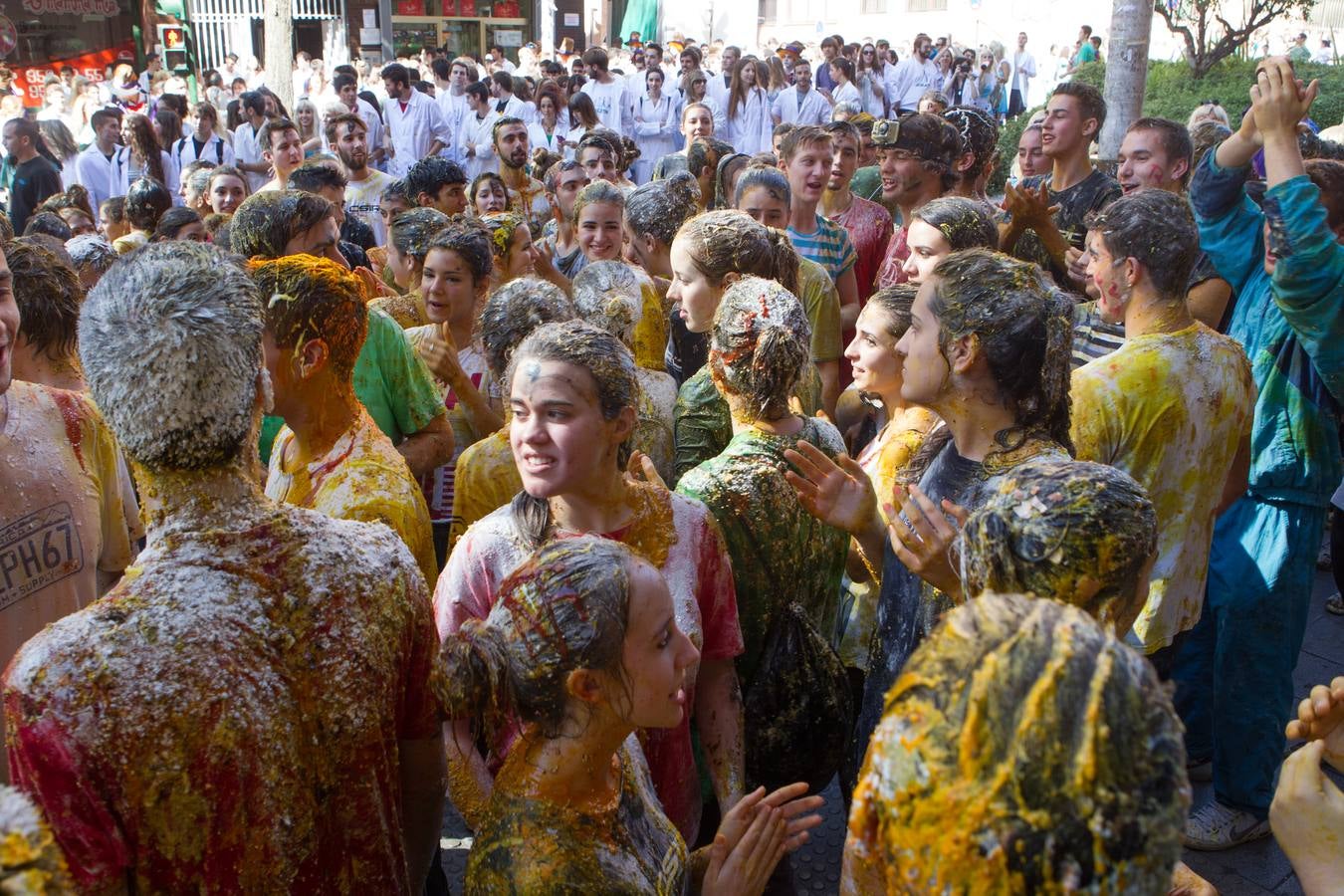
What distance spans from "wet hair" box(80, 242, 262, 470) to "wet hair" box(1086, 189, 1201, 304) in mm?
2795

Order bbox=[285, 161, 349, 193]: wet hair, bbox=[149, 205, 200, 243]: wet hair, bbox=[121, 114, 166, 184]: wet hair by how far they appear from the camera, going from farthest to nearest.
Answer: bbox=[121, 114, 166, 184]: wet hair
bbox=[285, 161, 349, 193]: wet hair
bbox=[149, 205, 200, 243]: wet hair

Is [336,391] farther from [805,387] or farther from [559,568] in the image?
[805,387]

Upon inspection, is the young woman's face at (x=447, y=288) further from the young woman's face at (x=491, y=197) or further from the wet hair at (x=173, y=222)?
the young woman's face at (x=491, y=197)

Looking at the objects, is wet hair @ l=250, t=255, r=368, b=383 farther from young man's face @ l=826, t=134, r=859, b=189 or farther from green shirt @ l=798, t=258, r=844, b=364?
young man's face @ l=826, t=134, r=859, b=189

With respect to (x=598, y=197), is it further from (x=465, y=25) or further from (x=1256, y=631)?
(x=465, y=25)

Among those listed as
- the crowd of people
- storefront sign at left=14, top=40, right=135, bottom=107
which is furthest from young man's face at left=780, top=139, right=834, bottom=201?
storefront sign at left=14, top=40, right=135, bottom=107

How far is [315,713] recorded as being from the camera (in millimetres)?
1840

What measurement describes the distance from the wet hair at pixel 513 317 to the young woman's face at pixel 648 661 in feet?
5.53

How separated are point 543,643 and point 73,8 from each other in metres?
31.3

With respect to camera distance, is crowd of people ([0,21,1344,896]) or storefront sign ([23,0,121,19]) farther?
storefront sign ([23,0,121,19])

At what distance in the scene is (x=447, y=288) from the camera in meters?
4.36

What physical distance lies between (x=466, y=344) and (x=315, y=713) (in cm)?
277

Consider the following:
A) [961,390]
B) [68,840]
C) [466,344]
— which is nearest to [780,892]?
[961,390]

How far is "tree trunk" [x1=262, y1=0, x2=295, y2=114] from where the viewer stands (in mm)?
20781
